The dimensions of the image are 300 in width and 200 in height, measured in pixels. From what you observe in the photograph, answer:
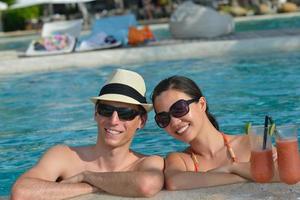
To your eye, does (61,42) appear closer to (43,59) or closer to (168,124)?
(43,59)

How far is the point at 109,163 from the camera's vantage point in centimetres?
442

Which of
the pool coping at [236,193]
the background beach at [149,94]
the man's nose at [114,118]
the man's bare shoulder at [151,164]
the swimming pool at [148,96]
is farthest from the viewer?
the swimming pool at [148,96]

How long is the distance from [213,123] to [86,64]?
387 inches

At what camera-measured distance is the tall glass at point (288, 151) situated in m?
3.57

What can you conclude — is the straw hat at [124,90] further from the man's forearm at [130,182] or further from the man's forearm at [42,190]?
the man's forearm at [42,190]

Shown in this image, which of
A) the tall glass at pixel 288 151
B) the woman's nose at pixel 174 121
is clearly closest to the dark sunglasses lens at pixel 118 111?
the woman's nose at pixel 174 121

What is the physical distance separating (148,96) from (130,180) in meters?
6.14

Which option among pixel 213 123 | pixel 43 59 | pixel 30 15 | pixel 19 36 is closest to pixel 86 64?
pixel 43 59

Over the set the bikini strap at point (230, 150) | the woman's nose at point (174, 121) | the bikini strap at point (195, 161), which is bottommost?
the bikini strap at point (195, 161)

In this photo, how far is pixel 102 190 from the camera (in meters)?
4.21

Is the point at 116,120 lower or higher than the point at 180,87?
lower

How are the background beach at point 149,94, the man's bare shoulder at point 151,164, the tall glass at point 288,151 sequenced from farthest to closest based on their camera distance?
the background beach at point 149,94 < the man's bare shoulder at point 151,164 < the tall glass at point 288,151

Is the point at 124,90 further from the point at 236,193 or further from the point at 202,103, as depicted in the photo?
the point at 236,193

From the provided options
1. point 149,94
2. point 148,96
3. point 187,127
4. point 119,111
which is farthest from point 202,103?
point 149,94
